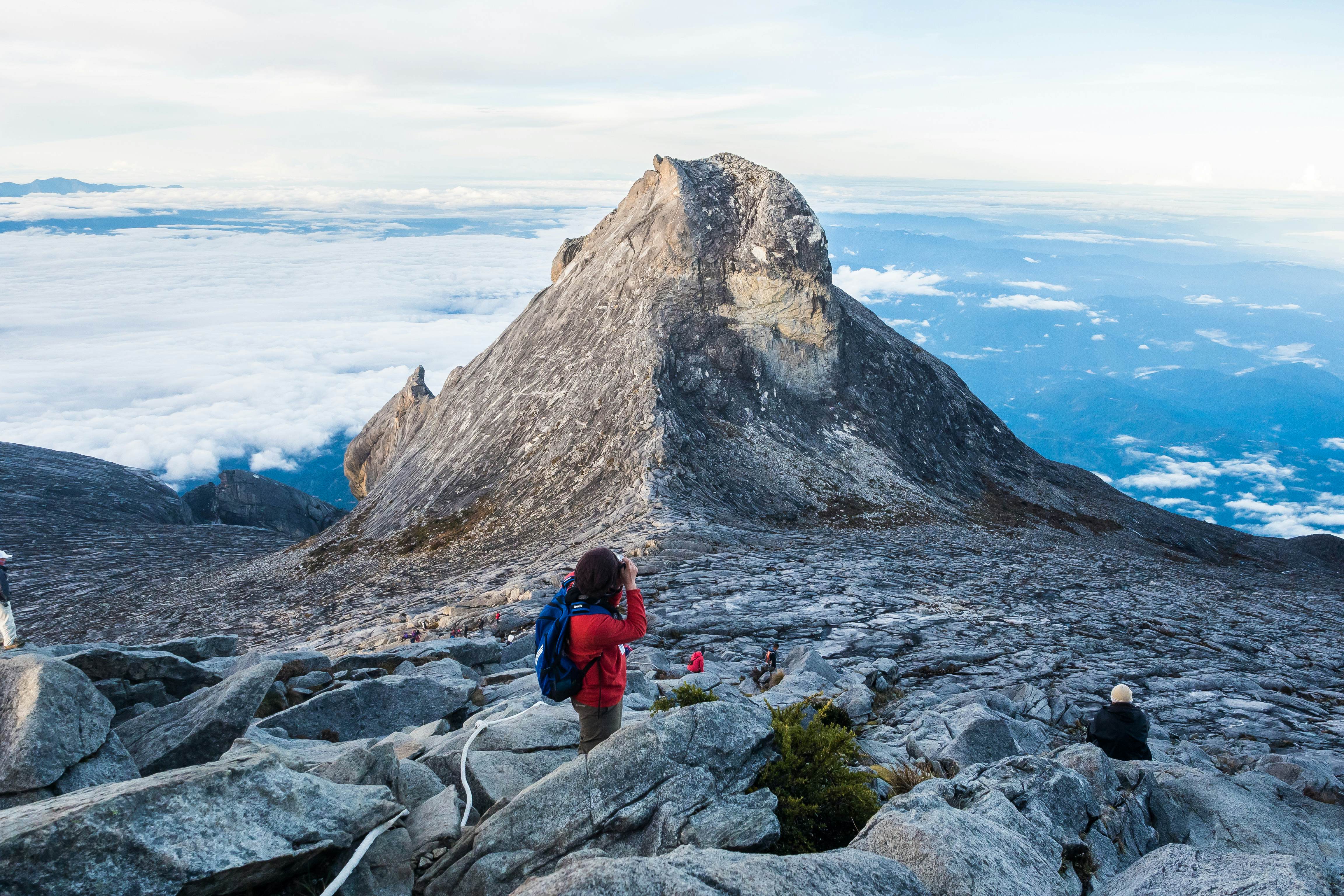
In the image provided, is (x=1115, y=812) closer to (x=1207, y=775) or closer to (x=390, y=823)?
(x=1207, y=775)

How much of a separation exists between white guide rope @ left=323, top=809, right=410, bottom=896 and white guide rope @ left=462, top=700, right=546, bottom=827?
4.0 inches

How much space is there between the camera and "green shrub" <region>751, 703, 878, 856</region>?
864 centimetres

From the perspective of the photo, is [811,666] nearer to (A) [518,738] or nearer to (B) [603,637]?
(A) [518,738]

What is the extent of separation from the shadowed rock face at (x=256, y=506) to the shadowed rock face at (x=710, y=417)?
40.6 meters

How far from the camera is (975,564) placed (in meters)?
34.7

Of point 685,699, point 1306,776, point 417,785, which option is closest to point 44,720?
point 417,785

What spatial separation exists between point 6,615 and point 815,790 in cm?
2608

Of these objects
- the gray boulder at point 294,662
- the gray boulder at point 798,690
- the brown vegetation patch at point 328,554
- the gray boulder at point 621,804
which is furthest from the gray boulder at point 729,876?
the brown vegetation patch at point 328,554

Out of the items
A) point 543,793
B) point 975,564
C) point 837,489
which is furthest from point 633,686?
point 837,489

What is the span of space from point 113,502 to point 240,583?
41.4 meters

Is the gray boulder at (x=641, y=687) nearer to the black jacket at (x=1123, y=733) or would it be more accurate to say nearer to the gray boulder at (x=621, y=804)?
the gray boulder at (x=621, y=804)

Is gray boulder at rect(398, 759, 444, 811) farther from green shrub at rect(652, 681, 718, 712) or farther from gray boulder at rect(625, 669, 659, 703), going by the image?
gray boulder at rect(625, 669, 659, 703)

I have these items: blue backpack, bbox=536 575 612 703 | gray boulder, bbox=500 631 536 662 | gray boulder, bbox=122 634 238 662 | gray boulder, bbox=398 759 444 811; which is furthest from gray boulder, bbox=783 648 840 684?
gray boulder, bbox=122 634 238 662

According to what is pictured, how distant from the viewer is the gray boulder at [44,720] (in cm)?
765
